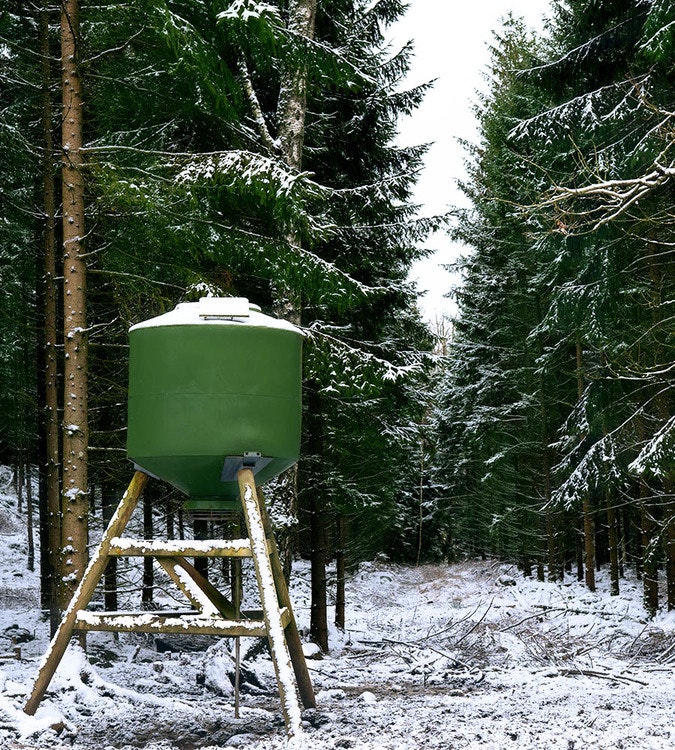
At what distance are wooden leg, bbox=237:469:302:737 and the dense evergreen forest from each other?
2.80 meters

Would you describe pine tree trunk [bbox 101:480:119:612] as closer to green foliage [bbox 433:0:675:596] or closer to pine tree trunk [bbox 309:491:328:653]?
pine tree trunk [bbox 309:491:328:653]

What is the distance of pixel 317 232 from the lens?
361 inches

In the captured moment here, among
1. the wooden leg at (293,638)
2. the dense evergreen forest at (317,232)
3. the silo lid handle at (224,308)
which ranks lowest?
the wooden leg at (293,638)

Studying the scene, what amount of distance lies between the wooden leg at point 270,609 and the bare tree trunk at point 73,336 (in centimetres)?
271

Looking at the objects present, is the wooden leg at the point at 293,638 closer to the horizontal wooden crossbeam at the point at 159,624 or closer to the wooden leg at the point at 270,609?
the wooden leg at the point at 270,609

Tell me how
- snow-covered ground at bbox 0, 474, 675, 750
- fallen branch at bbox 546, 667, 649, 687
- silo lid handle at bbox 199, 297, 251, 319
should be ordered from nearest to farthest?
snow-covered ground at bbox 0, 474, 675, 750 < silo lid handle at bbox 199, 297, 251, 319 < fallen branch at bbox 546, 667, 649, 687

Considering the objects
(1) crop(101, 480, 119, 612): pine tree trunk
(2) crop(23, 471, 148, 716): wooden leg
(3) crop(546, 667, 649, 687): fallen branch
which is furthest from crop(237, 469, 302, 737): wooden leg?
(1) crop(101, 480, 119, 612): pine tree trunk

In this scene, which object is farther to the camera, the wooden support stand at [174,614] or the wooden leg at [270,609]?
the wooden support stand at [174,614]

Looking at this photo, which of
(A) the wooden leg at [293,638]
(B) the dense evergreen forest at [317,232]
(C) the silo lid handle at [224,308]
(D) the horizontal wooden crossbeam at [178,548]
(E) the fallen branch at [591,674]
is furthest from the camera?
(B) the dense evergreen forest at [317,232]

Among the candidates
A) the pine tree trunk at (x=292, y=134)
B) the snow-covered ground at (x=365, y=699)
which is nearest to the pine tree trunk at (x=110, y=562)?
the snow-covered ground at (x=365, y=699)

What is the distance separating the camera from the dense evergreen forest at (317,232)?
8.27 meters

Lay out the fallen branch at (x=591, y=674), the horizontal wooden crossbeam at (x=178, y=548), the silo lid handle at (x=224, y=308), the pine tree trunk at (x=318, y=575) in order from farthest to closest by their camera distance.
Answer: the pine tree trunk at (x=318, y=575), the fallen branch at (x=591, y=674), the silo lid handle at (x=224, y=308), the horizontal wooden crossbeam at (x=178, y=548)

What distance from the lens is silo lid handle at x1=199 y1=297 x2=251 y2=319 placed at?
5914mm

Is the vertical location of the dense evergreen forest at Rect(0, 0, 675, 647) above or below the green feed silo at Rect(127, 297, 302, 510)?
above
